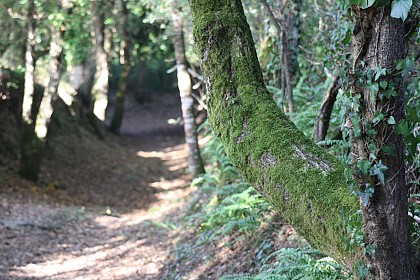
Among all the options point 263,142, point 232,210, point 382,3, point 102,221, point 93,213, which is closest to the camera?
point 382,3

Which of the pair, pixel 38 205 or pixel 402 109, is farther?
pixel 38 205

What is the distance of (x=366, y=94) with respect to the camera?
2.68m

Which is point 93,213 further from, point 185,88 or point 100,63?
point 100,63

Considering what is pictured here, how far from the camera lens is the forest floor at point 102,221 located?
7.95 metres

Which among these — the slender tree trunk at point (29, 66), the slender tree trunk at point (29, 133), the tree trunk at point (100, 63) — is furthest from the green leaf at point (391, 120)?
the tree trunk at point (100, 63)

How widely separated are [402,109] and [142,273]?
610 cm

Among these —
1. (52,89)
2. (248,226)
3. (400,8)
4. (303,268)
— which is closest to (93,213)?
(52,89)

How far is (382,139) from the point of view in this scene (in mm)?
Answer: 2648

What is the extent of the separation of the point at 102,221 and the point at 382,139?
10.3 metres

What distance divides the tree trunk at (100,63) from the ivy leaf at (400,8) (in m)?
19.1

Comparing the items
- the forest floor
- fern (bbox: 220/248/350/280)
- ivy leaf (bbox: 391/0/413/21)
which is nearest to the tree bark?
the forest floor

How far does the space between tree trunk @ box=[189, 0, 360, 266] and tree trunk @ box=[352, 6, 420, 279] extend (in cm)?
19

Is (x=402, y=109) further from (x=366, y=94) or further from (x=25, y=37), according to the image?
(x=25, y=37)

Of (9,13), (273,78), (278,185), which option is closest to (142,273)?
(273,78)
